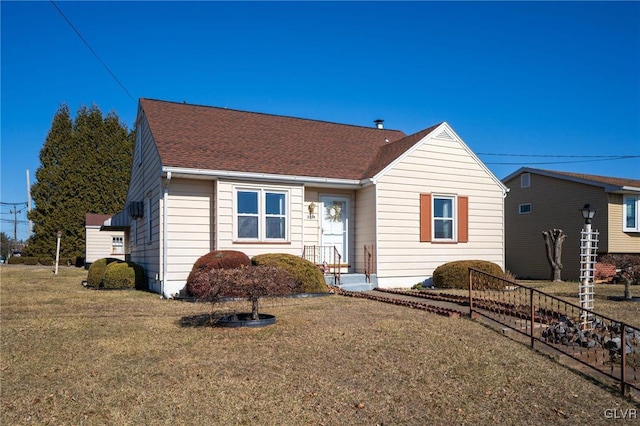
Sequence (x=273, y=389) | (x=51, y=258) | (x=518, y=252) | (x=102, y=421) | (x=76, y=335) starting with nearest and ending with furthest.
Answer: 1. (x=102, y=421)
2. (x=273, y=389)
3. (x=76, y=335)
4. (x=518, y=252)
5. (x=51, y=258)

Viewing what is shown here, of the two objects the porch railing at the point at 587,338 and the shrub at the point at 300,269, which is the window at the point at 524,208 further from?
the porch railing at the point at 587,338

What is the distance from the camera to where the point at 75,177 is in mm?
40625

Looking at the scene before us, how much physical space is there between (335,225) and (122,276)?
664cm

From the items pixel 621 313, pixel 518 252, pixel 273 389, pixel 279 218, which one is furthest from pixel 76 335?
pixel 518 252

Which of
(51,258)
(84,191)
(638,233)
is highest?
(84,191)

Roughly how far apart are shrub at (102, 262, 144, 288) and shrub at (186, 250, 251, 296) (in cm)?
320

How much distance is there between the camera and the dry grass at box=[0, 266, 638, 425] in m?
4.94

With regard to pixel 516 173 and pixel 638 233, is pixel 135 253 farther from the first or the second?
pixel 638 233

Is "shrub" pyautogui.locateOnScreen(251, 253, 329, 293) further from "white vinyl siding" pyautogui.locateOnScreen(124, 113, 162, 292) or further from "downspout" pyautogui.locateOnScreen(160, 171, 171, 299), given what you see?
"white vinyl siding" pyautogui.locateOnScreen(124, 113, 162, 292)

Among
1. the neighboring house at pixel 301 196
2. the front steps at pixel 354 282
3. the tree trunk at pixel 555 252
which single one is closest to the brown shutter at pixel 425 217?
the neighboring house at pixel 301 196

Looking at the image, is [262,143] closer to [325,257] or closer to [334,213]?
[334,213]

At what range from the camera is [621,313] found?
10.6 metres

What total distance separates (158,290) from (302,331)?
7.01 meters

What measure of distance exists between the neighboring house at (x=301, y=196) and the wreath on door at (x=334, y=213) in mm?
33
